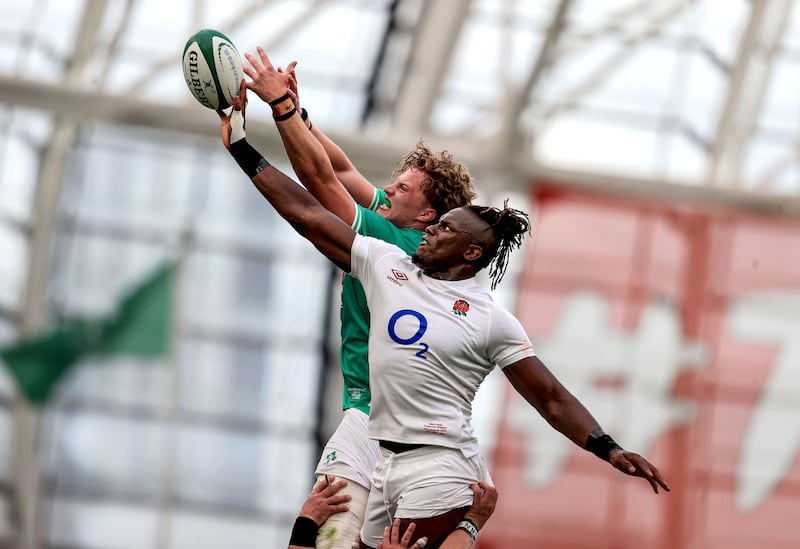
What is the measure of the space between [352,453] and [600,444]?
1166 millimetres

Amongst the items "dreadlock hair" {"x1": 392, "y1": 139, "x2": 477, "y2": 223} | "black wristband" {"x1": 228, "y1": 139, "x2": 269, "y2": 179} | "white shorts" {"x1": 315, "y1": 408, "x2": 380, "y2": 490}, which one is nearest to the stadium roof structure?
"dreadlock hair" {"x1": 392, "y1": 139, "x2": 477, "y2": 223}

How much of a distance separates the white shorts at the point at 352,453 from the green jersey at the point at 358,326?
0.25 feet

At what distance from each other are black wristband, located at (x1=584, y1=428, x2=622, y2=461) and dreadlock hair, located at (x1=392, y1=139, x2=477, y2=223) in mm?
1298

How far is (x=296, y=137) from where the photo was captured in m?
6.93

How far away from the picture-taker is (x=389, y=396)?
658 cm

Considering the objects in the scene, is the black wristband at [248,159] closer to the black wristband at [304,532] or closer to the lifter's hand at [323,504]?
the lifter's hand at [323,504]

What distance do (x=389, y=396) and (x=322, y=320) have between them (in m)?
15.3

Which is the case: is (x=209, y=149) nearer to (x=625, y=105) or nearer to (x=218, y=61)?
(x=625, y=105)

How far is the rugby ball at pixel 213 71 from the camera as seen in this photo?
700cm

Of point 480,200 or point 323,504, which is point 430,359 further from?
point 480,200

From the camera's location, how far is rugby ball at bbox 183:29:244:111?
7.00m

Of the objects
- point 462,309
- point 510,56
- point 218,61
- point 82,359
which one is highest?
point 510,56

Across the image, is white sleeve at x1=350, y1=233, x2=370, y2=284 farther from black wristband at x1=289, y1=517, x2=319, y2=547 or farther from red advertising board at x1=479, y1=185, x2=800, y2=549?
red advertising board at x1=479, y1=185, x2=800, y2=549

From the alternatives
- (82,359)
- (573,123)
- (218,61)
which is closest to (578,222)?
(573,123)
